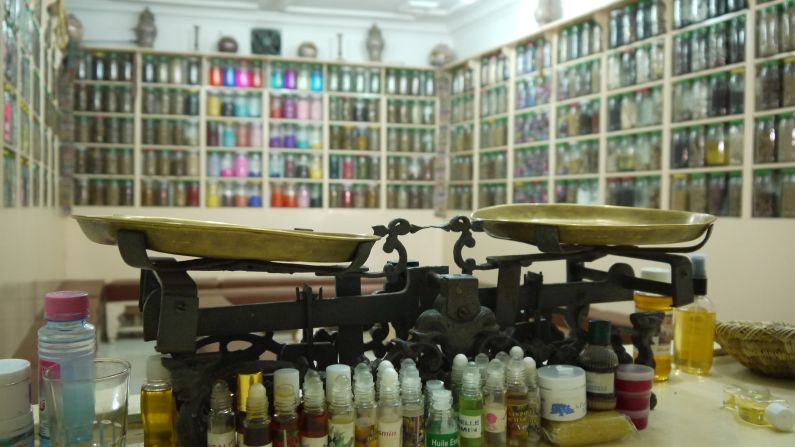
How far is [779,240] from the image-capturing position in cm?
309

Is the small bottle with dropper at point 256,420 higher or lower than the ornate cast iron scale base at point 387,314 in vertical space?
lower

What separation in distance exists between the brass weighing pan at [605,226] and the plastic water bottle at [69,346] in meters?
0.65

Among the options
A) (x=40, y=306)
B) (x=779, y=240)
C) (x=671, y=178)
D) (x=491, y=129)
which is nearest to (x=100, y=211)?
(x=40, y=306)

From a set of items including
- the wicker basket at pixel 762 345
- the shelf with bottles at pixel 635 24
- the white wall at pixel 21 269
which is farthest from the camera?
the shelf with bottles at pixel 635 24

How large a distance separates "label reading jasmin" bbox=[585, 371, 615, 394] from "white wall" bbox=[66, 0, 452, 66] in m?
5.18

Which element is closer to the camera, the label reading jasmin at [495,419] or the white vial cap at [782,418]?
the label reading jasmin at [495,419]

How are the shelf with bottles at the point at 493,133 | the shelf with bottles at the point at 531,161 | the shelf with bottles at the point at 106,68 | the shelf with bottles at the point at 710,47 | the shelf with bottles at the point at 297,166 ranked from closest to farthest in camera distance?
the shelf with bottles at the point at 710,47 < the shelf with bottles at the point at 531,161 < the shelf with bottles at the point at 493,133 < the shelf with bottles at the point at 106,68 < the shelf with bottles at the point at 297,166

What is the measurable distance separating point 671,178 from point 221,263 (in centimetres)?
338

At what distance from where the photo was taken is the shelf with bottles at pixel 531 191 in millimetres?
4758

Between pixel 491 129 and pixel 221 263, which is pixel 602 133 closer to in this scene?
pixel 491 129

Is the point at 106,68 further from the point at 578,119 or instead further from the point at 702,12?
the point at 702,12

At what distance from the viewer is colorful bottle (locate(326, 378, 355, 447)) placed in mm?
833

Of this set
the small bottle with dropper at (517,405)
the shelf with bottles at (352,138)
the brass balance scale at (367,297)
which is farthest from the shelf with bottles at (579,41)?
the small bottle with dropper at (517,405)

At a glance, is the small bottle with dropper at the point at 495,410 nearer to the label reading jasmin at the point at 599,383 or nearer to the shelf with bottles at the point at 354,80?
the label reading jasmin at the point at 599,383
